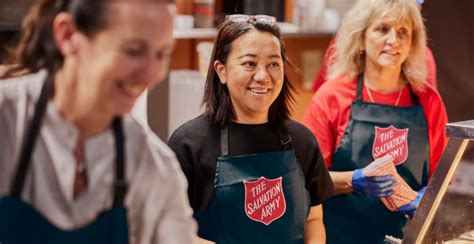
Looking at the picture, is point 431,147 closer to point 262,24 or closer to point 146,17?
point 262,24

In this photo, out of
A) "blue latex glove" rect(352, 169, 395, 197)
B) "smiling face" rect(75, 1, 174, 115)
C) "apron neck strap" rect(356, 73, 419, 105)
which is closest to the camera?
"smiling face" rect(75, 1, 174, 115)

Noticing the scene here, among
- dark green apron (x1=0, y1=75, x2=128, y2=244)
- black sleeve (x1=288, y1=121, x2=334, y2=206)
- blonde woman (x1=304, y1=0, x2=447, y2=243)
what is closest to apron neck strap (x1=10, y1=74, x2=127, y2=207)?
dark green apron (x1=0, y1=75, x2=128, y2=244)

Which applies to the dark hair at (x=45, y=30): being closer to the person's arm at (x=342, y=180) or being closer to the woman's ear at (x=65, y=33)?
the woman's ear at (x=65, y=33)

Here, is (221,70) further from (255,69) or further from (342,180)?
(342,180)

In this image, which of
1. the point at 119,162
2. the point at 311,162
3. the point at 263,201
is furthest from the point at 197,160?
the point at 119,162

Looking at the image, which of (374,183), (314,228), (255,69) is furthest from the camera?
(374,183)

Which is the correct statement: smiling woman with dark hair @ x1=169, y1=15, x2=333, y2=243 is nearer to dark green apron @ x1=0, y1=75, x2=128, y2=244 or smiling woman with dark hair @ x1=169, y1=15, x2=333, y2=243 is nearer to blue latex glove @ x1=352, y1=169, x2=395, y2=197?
blue latex glove @ x1=352, y1=169, x2=395, y2=197

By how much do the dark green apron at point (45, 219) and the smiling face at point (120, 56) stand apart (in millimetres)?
58

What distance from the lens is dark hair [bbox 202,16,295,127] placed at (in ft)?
6.54

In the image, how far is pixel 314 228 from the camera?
2.14m

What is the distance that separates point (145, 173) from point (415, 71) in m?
1.58

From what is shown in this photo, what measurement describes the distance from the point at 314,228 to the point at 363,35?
852 mm

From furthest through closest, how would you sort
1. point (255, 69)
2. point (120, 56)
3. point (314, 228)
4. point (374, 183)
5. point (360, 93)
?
point (360, 93) < point (374, 183) < point (314, 228) < point (255, 69) < point (120, 56)

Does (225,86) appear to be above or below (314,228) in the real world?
above
